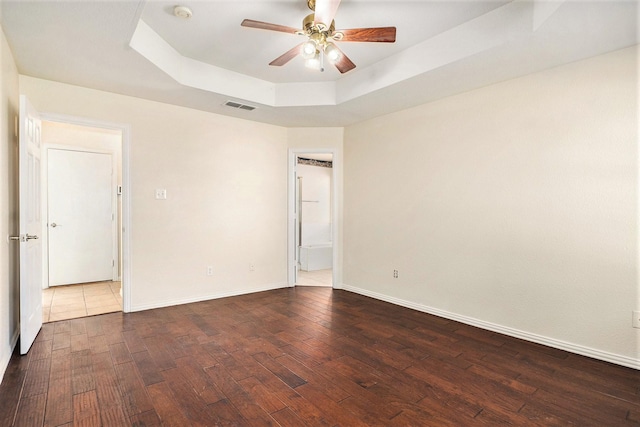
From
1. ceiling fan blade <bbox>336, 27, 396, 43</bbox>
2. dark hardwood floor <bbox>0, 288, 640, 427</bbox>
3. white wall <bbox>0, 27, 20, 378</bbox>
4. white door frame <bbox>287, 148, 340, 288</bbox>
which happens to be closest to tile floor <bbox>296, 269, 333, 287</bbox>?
white door frame <bbox>287, 148, 340, 288</bbox>

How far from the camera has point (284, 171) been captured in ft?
16.6

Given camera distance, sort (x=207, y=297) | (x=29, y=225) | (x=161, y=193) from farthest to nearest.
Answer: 1. (x=207, y=297)
2. (x=161, y=193)
3. (x=29, y=225)

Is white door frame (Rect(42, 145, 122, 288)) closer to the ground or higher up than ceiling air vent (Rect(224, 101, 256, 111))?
closer to the ground

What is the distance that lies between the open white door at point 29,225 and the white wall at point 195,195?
677 mm

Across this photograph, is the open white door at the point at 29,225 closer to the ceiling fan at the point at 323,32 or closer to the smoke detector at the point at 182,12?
the smoke detector at the point at 182,12

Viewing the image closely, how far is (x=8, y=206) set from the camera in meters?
2.64

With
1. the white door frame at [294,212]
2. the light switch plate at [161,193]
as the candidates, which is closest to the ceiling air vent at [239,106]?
the white door frame at [294,212]

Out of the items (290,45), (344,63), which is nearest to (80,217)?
(290,45)

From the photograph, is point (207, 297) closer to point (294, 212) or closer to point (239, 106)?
point (294, 212)

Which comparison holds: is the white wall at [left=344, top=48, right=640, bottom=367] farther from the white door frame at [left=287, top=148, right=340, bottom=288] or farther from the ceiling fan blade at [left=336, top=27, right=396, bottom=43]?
the ceiling fan blade at [left=336, top=27, right=396, bottom=43]

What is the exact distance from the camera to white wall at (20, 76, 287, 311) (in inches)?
148

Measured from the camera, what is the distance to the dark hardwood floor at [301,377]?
189 centimetres

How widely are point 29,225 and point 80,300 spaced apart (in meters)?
1.95

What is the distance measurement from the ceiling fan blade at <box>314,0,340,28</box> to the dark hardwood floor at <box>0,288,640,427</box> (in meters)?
2.49
